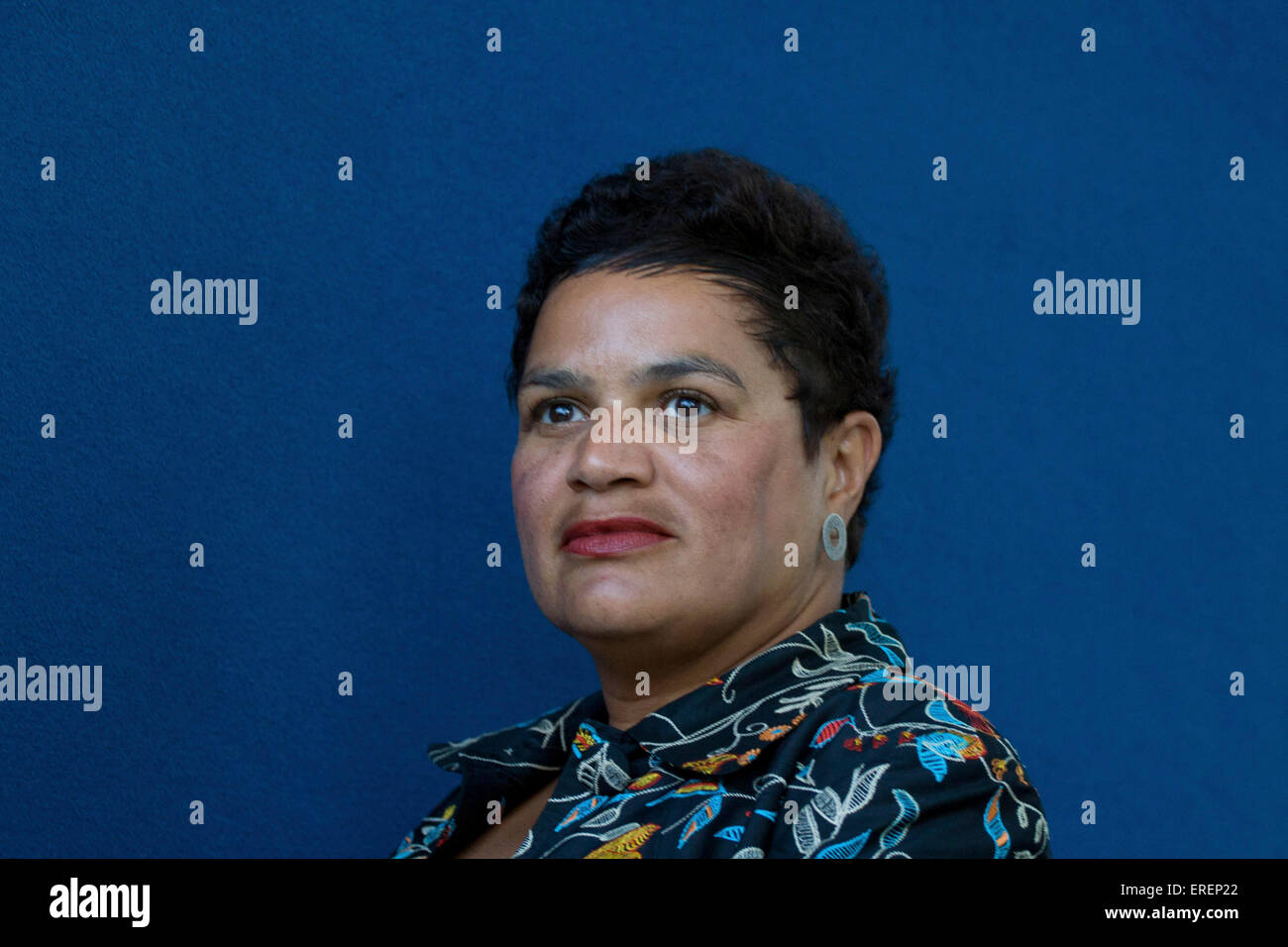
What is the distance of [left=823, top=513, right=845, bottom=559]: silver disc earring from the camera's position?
4.55ft

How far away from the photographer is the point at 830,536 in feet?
4.57

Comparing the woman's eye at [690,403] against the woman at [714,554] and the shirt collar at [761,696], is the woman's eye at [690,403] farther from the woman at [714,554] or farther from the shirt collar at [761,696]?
the shirt collar at [761,696]

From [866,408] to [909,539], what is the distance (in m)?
0.61

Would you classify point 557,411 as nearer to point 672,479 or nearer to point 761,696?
point 672,479

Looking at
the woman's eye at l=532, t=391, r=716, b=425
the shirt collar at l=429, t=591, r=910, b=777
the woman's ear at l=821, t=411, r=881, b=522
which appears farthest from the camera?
the woman's ear at l=821, t=411, r=881, b=522

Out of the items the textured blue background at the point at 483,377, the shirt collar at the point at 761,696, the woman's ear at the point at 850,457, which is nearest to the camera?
the shirt collar at the point at 761,696

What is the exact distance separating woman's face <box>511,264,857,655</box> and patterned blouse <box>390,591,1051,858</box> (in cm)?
8

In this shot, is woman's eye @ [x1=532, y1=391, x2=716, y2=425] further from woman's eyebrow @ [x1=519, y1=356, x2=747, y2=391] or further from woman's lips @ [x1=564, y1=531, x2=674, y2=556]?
woman's lips @ [x1=564, y1=531, x2=674, y2=556]

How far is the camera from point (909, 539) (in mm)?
2020

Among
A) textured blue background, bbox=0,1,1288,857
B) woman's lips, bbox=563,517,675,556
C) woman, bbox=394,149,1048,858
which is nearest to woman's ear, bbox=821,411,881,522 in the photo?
woman, bbox=394,149,1048,858

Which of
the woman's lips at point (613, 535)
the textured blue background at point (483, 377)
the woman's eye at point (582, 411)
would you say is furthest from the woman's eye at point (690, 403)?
the textured blue background at point (483, 377)

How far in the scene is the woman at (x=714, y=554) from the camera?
1.09 metres

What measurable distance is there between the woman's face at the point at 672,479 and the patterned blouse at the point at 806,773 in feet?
0.25
